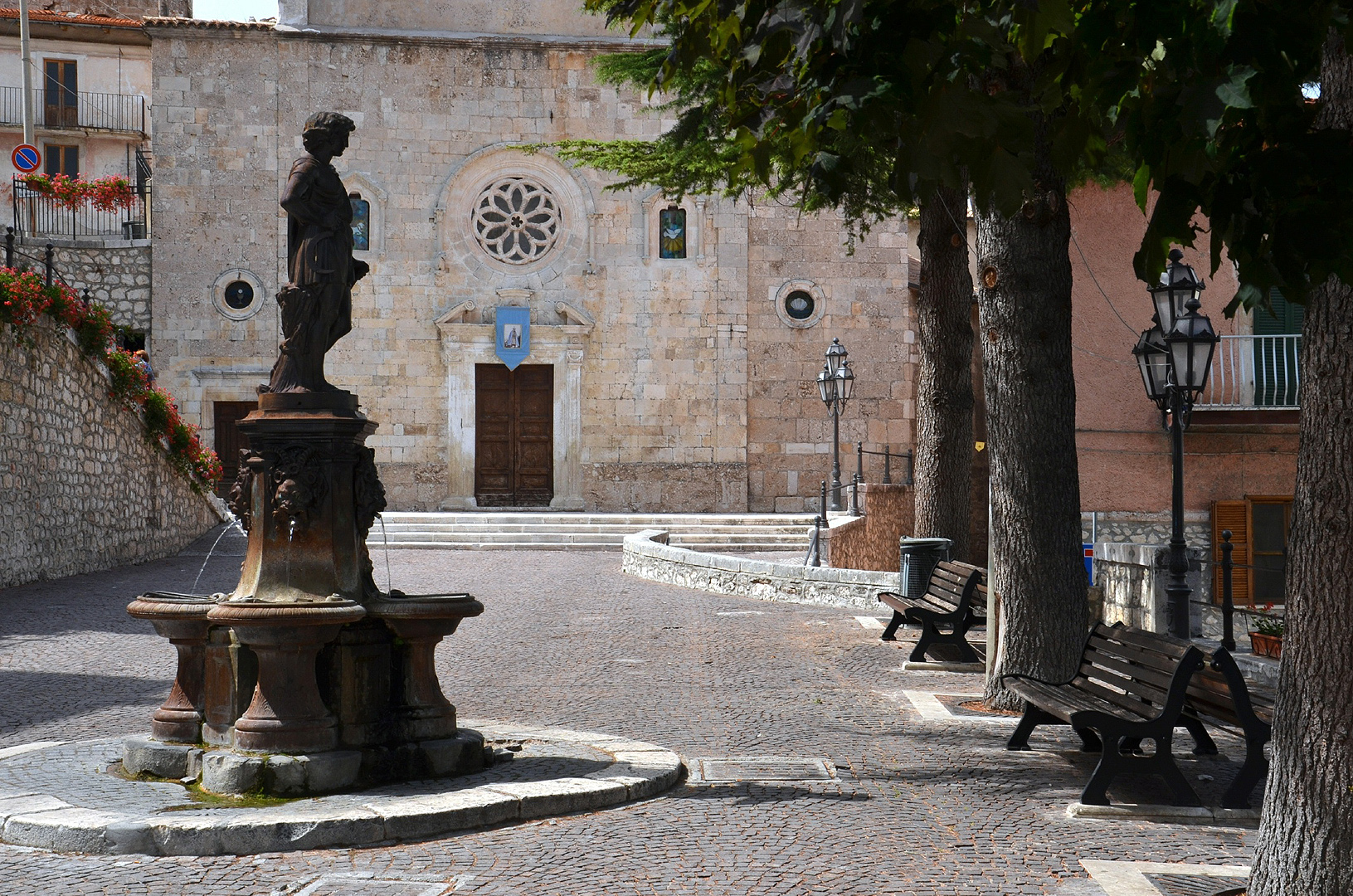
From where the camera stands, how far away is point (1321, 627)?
141 inches

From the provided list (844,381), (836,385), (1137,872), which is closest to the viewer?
(1137,872)

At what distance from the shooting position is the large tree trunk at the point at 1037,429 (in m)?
7.46

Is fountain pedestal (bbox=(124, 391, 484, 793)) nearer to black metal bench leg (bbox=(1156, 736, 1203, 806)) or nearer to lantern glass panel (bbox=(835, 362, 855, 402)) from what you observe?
black metal bench leg (bbox=(1156, 736, 1203, 806))

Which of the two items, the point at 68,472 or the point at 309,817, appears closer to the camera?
the point at 309,817

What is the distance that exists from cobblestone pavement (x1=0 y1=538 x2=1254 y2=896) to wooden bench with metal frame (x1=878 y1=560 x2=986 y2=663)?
37cm

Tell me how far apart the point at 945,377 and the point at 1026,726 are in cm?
603

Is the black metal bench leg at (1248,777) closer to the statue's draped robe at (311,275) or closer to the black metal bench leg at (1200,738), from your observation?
the black metal bench leg at (1200,738)

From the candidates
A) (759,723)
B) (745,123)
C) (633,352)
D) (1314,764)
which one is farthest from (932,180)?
(633,352)

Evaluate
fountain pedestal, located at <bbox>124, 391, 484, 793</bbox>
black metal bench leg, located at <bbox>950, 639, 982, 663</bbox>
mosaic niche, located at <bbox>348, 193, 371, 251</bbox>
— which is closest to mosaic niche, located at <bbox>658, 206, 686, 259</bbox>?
mosaic niche, located at <bbox>348, 193, 371, 251</bbox>

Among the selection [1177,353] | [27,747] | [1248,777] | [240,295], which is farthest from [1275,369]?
[240,295]

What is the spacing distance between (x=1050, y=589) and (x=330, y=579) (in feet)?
13.5

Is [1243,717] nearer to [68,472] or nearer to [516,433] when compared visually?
[68,472]

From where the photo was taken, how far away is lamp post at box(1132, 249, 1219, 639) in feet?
31.7

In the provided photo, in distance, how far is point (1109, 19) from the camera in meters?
3.04
